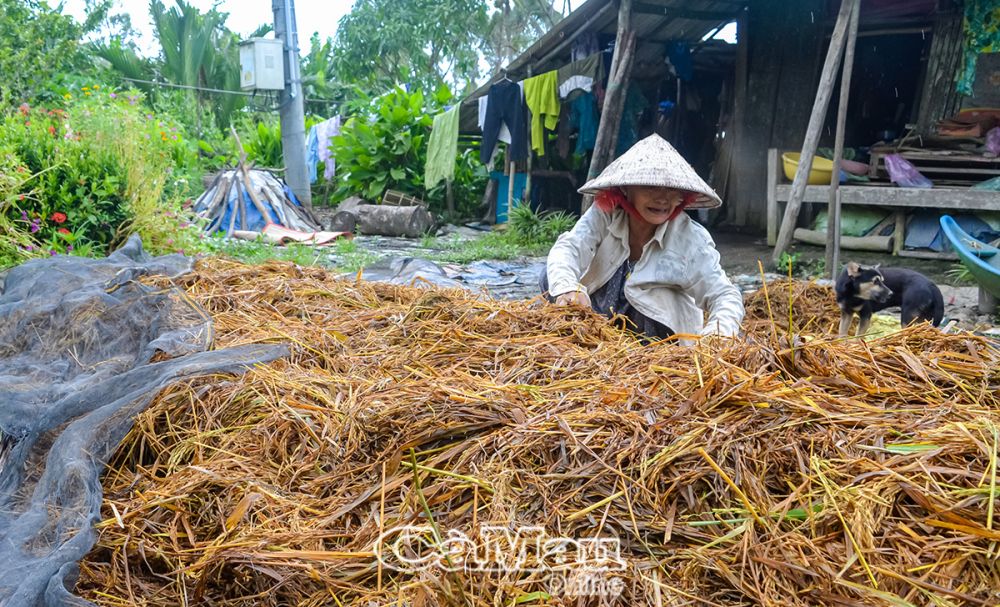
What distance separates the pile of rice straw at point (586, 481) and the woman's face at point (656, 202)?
1279 mm

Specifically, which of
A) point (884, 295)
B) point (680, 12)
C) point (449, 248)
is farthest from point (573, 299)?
point (680, 12)

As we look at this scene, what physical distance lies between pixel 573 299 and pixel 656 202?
0.74 m

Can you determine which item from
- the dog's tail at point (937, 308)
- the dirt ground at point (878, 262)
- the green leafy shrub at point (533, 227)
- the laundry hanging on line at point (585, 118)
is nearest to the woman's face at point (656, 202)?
the dog's tail at point (937, 308)

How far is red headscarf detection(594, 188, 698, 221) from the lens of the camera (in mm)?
3504

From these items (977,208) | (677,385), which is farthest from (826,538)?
(977,208)

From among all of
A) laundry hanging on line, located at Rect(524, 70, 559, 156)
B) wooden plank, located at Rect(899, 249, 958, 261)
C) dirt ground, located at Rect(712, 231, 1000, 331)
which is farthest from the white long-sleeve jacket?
laundry hanging on line, located at Rect(524, 70, 559, 156)

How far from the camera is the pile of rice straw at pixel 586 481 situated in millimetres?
1307

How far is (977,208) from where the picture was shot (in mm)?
7023

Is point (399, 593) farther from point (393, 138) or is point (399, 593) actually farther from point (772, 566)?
point (393, 138)

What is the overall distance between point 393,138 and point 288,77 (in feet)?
7.82

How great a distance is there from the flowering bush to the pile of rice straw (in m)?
4.16

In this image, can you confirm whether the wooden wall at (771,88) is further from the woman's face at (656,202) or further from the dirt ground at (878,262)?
the woman's face at (656,202)

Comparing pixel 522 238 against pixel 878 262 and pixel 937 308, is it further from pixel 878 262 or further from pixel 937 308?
pixel 937 308

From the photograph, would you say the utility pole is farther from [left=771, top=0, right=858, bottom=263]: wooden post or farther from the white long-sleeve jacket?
the white long-sleeve jacket
